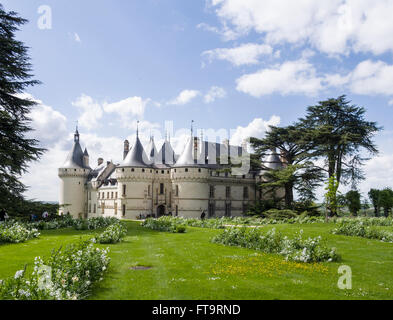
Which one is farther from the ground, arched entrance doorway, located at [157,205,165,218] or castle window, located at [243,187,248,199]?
castle window, located at [243,187,248,199]

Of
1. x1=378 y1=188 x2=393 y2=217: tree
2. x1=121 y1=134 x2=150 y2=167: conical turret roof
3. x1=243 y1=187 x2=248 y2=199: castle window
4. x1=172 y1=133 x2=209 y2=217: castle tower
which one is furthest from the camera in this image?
x1=243 y1=187 x2=248 y2=199: castle window

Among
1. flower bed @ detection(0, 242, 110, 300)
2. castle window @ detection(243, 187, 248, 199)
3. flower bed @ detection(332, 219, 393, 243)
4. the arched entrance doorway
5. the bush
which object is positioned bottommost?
the arched entrance doorway

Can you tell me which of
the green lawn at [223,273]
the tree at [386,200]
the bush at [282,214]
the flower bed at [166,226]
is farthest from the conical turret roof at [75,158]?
the tree at [386,200]

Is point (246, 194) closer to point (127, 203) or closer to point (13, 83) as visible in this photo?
point (127, 203)

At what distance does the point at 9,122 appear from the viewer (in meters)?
21.5

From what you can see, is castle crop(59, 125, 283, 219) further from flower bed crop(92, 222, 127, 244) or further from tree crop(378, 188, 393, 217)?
flower bed crop(92, 222, 127, 244)

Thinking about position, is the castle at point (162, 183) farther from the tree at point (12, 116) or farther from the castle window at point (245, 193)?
the tree at point (12, 116)

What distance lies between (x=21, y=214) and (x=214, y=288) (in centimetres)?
1899

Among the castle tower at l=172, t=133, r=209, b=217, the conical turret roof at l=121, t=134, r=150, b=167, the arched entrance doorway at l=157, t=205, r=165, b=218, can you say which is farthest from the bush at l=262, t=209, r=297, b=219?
the conical turret roof at l=121, t=134, r=150, b=167

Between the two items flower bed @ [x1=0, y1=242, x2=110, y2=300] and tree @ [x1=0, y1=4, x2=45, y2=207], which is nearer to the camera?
flower bed @ [x1=0, y1=242, x2=110, y2=300]

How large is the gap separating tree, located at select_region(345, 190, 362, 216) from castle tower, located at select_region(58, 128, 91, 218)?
3533cm

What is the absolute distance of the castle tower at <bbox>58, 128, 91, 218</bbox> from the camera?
49.6 metres

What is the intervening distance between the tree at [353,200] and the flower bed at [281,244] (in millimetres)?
26088

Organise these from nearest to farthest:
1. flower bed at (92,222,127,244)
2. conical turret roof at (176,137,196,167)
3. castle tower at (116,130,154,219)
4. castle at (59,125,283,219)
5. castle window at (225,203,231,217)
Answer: flower bed at (92,222,127,244), castle at (59,125,283,219), conical turret roof at (176,137,196,167), castle tower at (116,130,154,219), castle window at (225,203,231,217)
